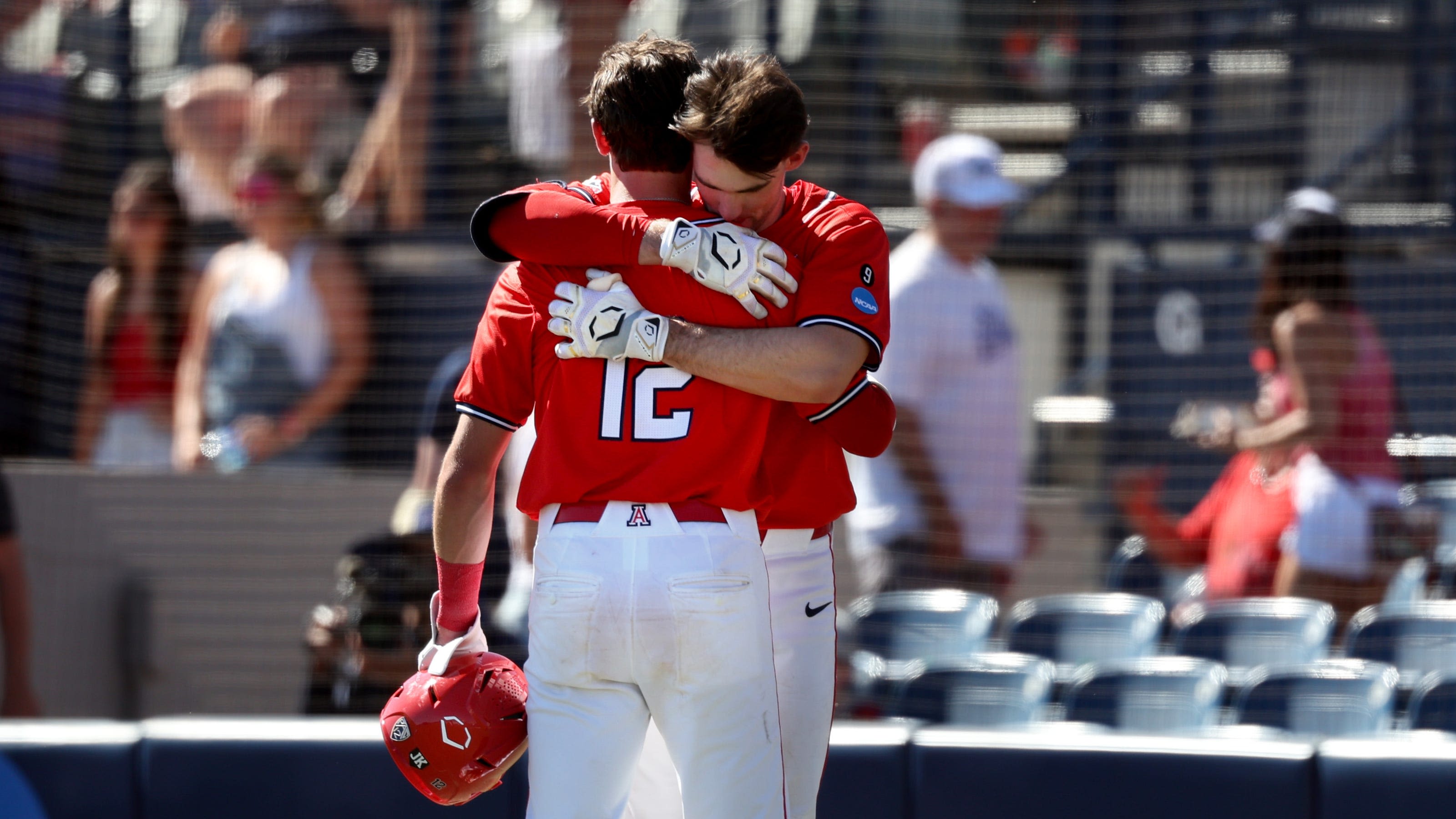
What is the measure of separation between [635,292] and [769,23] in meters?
3.75

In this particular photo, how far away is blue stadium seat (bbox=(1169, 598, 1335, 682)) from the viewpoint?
4297mm

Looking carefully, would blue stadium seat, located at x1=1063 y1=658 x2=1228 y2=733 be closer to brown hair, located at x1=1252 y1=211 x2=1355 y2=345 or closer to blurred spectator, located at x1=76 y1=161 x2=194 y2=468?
brown hair, located at x1=1252 y1=211 x2=1355 y2=345

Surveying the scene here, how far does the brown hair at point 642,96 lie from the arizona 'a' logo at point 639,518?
21.9 inches

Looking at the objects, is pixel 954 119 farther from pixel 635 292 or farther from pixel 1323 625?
pixel 635 292

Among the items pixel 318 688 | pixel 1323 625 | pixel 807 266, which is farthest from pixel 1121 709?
pixel 318 688

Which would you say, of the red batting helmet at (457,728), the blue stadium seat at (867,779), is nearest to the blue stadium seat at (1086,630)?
the blue stadium seat at (867,779)

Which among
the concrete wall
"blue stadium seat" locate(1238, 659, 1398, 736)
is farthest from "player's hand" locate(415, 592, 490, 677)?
the concrete wall

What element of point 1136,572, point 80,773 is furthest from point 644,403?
point 1136,572

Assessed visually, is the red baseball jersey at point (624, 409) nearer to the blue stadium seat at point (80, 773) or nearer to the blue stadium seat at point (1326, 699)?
the blue stadium seat at point (80, 773)

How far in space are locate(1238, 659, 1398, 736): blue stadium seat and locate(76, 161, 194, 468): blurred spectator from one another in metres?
3.95

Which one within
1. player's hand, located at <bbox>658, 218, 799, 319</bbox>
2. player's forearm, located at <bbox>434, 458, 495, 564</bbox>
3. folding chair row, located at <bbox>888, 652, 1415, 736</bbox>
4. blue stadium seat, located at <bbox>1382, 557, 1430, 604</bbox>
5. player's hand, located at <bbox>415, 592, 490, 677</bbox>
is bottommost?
folding chair row, located at <bbox>888, 652, 1415, 736</bbox>

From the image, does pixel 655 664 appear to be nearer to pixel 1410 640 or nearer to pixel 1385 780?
pixel 1385 780

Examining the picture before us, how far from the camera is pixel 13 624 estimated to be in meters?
4.80

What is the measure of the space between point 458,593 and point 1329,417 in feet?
10.6
